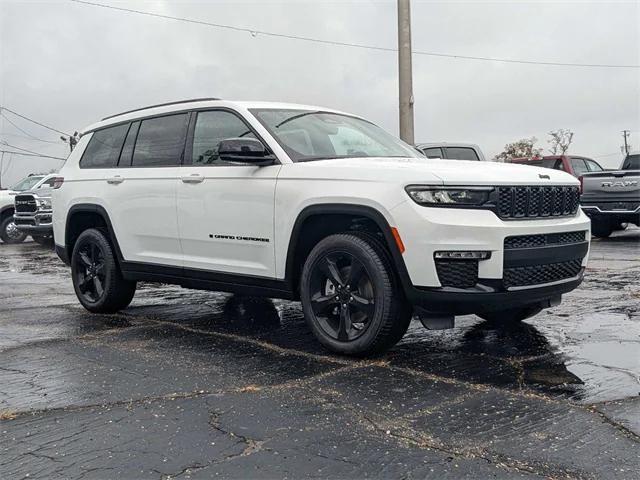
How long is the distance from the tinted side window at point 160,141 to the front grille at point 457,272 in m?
2.74

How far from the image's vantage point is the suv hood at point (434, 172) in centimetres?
419

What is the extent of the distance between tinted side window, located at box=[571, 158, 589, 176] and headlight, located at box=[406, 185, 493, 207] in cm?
1266

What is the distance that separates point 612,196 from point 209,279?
959cm

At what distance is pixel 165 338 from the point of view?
5492 mm

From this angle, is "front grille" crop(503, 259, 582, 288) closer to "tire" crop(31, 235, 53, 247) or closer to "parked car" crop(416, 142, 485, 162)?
"parked car" crop(416, 142, 485, 162)

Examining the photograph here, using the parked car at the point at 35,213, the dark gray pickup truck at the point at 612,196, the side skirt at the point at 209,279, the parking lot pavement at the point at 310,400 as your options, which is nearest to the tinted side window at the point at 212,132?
the side skirt at the point at 209,279

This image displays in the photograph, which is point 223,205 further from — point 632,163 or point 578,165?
point 578,165

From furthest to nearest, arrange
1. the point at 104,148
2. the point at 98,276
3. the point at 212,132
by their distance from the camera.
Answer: the point at 104,148, the point at 98,276, the point at 212,132

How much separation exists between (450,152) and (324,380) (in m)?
9.46

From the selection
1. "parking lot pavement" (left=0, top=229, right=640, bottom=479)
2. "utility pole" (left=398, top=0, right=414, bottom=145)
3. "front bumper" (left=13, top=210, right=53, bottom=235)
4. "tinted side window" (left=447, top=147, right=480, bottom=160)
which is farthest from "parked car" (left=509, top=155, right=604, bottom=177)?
"front bumper" (left=13, top=210, right=53, bottom=235)

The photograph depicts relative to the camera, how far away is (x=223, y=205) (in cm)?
530

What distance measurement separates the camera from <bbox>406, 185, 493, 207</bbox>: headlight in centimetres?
416

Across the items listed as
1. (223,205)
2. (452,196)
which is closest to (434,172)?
(452,196)

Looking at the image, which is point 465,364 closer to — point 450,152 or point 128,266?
point 128,266
